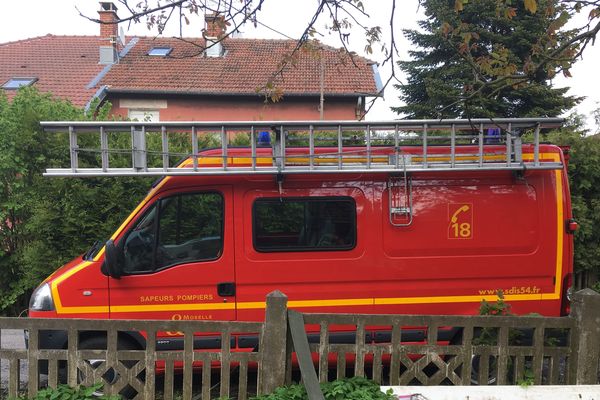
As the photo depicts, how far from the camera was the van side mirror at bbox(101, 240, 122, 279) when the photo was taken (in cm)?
427

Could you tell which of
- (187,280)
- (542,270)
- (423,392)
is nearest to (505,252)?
(542,270)

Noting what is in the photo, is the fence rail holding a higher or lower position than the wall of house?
lower

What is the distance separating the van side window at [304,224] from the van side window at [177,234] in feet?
1.33

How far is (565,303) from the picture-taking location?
4.48 m

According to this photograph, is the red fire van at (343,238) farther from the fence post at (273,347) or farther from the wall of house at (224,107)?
the wall of house at (224,107)

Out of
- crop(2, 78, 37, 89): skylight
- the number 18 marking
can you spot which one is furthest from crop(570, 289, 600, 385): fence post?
crop(2, 78, 37, 89): skylight

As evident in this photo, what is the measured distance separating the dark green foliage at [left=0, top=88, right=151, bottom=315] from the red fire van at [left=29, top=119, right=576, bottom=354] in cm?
270

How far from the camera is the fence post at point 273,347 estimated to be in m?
3.33

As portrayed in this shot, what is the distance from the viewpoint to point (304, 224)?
4531 millimetres

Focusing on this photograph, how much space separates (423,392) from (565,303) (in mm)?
2023

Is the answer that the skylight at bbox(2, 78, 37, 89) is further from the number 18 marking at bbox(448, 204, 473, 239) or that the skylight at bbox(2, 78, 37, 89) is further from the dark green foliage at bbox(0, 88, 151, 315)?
the number 18 marking at bbox(448, 204, 473, 239)

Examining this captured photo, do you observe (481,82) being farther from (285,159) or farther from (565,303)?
(565,303)

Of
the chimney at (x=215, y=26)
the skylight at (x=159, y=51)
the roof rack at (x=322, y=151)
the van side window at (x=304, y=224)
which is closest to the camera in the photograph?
the chimney at (x=215, y=26)

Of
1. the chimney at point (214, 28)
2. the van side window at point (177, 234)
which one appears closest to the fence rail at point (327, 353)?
the van side window at point (177, 234)
